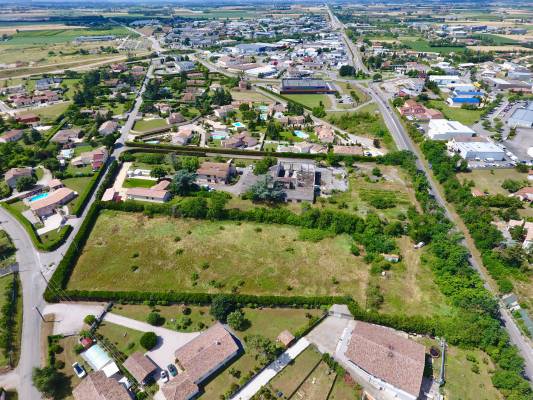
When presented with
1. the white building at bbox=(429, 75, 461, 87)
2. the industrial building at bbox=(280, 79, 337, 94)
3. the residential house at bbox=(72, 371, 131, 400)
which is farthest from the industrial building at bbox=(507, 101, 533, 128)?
the residential house at bbox=(72, 371, 131, 400)

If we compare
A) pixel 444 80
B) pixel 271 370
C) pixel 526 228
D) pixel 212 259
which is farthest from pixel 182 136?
pixel 444 80

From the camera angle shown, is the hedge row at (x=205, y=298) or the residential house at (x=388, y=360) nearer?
the residential house at (x=388, y=360)

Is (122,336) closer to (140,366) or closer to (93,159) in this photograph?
(140,366)

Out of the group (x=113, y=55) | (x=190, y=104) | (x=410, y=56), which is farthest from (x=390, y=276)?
(x=113, y=55)

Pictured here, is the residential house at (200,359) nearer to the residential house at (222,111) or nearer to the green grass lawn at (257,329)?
the green grass lawn at (257,329)

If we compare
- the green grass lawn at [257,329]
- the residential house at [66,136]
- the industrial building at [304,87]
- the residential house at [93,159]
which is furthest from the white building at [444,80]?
the residential house at [66,136]

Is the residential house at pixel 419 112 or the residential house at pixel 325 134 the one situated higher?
the residential house at pixel 419 112
